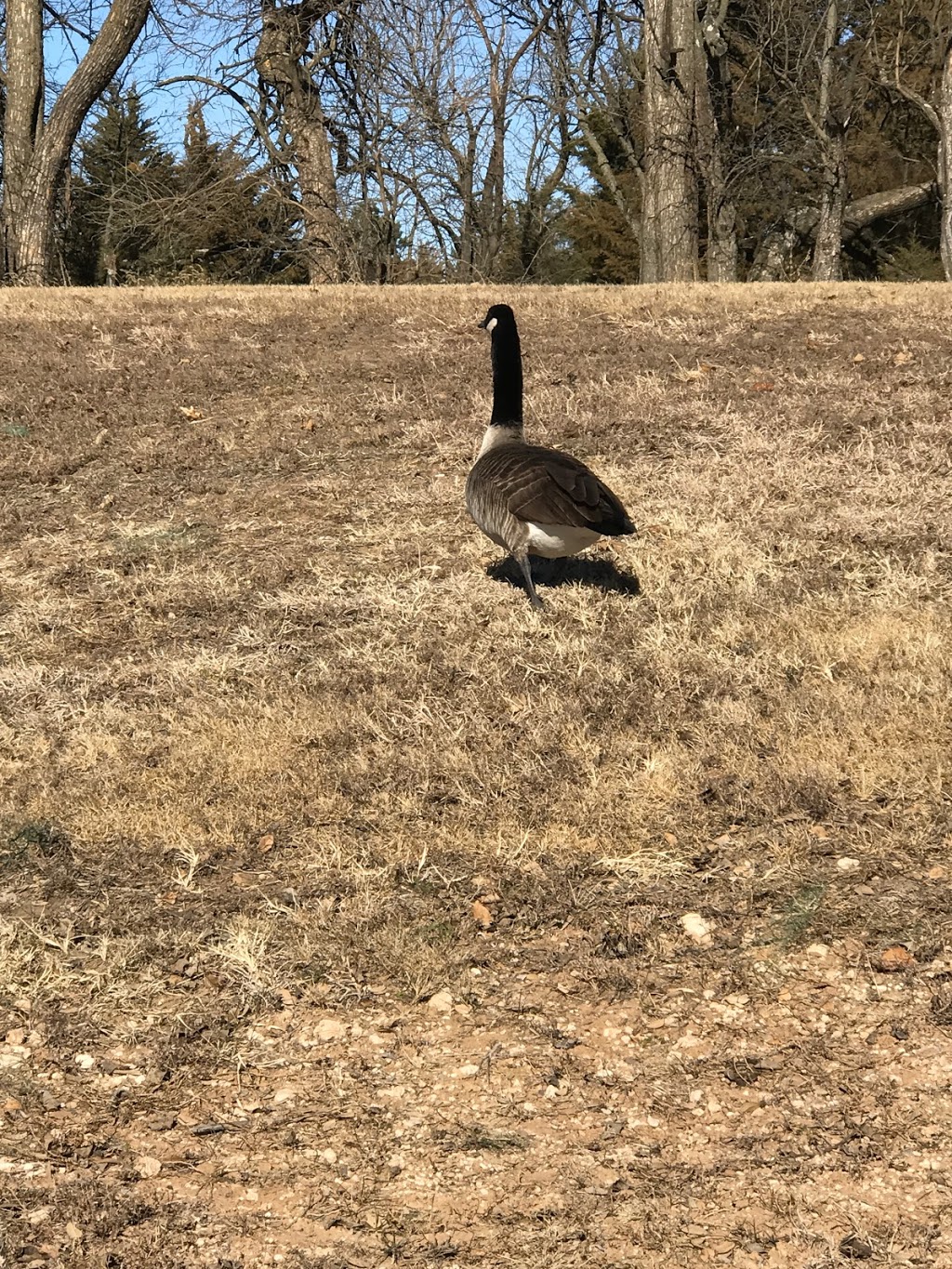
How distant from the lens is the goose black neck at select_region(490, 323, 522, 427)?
7730 mm

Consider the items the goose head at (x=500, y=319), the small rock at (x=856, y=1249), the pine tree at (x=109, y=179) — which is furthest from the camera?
the pine tree at (x=109, y=179)

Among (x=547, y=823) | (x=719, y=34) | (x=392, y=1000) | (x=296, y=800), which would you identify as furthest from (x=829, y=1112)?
(x=719, y=34)

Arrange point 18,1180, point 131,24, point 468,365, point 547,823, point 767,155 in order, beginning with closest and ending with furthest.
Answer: point 18,1180 → point 547,823 → point 468,365 → point 131,24 → point 767,155

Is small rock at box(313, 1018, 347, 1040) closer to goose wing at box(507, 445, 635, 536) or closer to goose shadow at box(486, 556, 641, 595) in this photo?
goose wing at box(507, 445, 635, 536)

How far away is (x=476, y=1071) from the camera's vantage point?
3.52 m

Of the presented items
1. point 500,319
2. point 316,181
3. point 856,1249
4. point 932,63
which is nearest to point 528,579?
point 500,319

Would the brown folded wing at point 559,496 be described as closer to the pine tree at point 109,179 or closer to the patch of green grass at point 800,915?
the patch of green grass at point 800,915

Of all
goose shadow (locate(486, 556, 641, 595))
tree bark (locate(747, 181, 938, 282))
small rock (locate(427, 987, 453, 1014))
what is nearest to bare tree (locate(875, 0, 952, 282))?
tree bark (locate(747, 181, 938, 282))

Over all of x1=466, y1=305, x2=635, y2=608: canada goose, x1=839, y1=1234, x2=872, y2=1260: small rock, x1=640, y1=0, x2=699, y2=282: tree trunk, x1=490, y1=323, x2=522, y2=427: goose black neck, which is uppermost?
x1=640, y1=0, x2=699, y2=282: tree trunk

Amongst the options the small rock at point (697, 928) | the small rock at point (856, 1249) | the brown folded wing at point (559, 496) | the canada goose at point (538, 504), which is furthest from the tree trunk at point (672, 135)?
the small rock at point (856, 1249)

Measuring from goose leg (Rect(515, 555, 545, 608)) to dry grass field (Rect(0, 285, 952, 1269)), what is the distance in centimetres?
25

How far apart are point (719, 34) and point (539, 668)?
94.4 feet

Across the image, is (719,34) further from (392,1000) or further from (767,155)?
(392,1000)

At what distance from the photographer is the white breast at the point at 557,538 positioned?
6.34m
